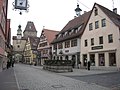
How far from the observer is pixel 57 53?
2077 inches

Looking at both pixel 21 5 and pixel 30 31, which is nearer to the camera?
pixel 21 5

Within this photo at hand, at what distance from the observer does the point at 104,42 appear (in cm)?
Result: 3394

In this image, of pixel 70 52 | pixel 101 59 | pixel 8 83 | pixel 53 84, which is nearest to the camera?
pixel 53 84

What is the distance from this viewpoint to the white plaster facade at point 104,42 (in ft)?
103

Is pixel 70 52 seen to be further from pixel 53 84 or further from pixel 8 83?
pixel 8 83

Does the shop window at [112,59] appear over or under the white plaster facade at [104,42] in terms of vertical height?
under

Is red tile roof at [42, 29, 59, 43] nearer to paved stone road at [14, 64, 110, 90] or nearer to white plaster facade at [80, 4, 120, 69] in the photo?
white plaster facade at [80, 4, 120, 69]

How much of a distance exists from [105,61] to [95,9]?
9.89 m

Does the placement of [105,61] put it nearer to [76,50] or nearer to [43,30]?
[76,50]

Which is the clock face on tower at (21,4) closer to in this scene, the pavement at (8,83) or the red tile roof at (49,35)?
the pavement at (8,83)

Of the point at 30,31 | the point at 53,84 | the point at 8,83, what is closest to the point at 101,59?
the point at 53,84

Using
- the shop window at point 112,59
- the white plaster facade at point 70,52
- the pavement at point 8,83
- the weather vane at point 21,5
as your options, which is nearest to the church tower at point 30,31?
the white plaster facade at point 70,52

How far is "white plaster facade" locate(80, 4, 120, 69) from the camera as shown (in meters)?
31.3

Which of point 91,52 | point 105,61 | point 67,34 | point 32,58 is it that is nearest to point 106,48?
point 105,61
